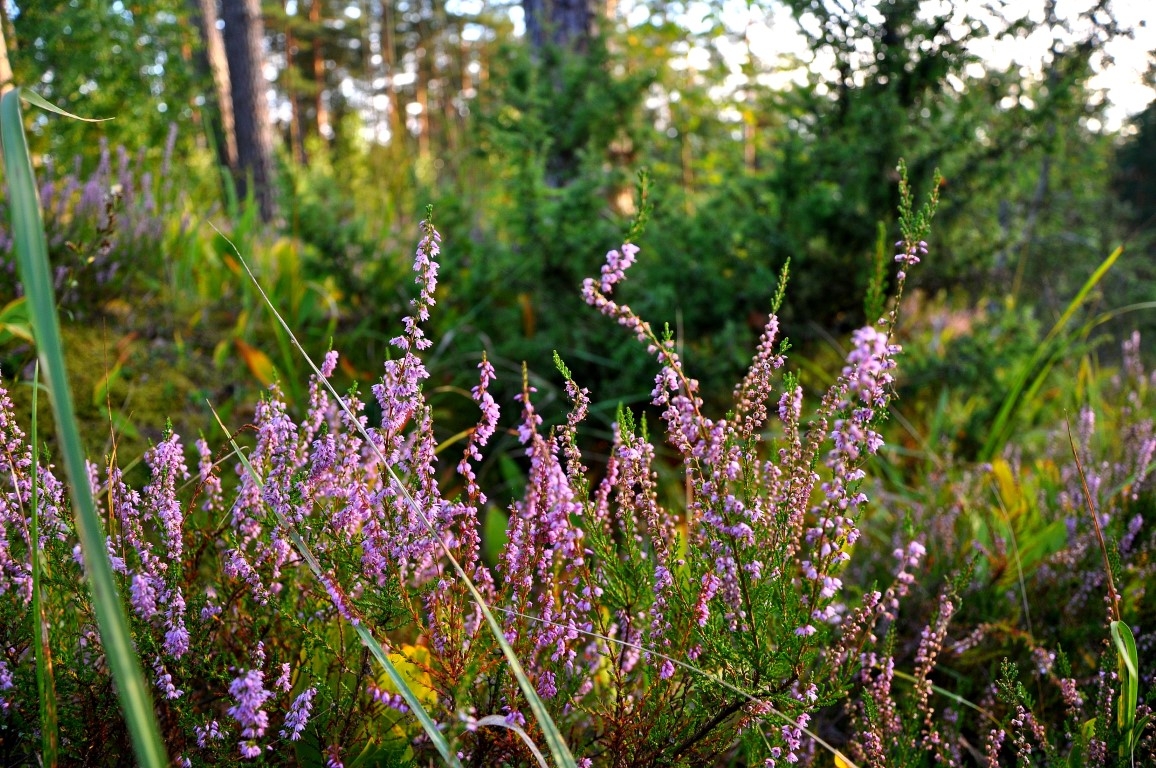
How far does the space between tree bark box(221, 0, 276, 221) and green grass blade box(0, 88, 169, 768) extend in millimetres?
9804

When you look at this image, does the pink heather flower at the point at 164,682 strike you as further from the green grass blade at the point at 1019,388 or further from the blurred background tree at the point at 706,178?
the green grass blade at the point at 1019,388

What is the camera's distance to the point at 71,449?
716 millimetres

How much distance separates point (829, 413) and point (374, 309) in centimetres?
312

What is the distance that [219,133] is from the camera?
30.9 feet

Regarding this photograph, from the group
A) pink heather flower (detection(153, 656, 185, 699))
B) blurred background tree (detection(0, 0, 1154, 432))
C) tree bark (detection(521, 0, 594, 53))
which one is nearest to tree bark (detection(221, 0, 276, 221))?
blurred background tree (detection(0, 0, 1154, 432))

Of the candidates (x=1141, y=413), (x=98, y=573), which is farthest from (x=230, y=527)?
(x=1141, y=413)

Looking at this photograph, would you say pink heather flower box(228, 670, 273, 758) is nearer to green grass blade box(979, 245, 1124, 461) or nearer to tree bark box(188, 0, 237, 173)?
green grass blade box(979, 245, 1124, 461)

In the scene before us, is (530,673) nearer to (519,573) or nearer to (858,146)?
(519,573)

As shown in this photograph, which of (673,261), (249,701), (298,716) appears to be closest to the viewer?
(249,701)

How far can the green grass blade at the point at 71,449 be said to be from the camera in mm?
706

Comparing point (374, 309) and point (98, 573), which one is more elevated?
point (98, 573)

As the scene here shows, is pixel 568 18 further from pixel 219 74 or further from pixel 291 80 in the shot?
pixel 291 80

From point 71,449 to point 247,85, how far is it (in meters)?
10.6

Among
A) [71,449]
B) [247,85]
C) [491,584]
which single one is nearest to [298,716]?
[491,584]
